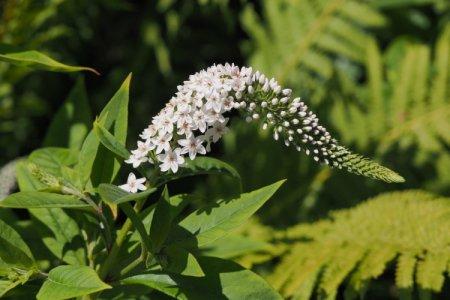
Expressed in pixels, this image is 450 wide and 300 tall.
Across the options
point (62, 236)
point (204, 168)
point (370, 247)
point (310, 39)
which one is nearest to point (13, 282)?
point (62, 236)

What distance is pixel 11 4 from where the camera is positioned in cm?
277

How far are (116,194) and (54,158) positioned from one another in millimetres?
564

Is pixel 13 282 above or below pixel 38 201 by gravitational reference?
below

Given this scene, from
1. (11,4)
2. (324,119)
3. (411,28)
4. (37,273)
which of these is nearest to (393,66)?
(411,28)

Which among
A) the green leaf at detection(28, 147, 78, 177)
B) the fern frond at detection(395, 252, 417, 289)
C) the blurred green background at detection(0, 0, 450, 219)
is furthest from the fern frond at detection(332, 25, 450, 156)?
the green leaf at detection(28, 147, 78, 177)

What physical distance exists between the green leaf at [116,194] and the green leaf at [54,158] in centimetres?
50

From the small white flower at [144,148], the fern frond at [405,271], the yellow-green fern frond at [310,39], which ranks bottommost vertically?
the fern frond at [405,271]

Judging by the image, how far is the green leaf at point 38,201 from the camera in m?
1.58

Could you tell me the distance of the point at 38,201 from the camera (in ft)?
5.30

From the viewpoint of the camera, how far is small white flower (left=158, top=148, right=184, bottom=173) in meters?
1.58

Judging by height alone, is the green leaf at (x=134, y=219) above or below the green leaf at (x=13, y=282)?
above

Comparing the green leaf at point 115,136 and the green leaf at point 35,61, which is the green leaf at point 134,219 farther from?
the green leaf at point 35,61

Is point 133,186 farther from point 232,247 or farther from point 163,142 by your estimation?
point 232,247

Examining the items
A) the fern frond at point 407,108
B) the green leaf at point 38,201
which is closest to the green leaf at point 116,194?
the green leaf at point 38,201
